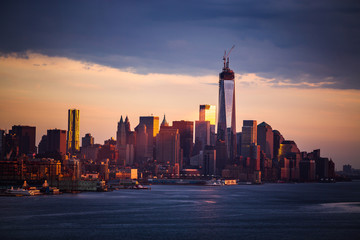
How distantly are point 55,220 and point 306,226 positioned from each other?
171ft

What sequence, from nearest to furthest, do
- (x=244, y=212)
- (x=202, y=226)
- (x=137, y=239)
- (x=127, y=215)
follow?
(x=137, y=239), (x=202, y=226), (x=127, y=215), (x=244, y=212)

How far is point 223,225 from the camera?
108375 millimetres

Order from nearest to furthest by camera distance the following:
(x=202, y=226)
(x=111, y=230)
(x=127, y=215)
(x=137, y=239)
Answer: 1. (x=137, y=239)
2. (x=111, y=230)
3. (x=202, y=226)
4. (x=127, y=215)

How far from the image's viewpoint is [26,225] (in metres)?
102

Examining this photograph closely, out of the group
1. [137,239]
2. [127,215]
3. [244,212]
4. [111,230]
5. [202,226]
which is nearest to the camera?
[137,239]

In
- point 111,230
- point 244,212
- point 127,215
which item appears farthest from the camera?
point 244,212

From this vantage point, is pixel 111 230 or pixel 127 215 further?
pixel 127 215

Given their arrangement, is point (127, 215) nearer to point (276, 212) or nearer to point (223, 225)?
point (223, 225)

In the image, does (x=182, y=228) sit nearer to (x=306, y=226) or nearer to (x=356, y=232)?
(x=306, y=226)

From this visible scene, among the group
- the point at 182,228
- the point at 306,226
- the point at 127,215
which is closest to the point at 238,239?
the point at 182,228

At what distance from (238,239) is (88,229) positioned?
28692mm

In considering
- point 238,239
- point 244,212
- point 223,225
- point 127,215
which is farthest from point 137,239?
point 244,212

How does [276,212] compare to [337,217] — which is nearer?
[337,217]

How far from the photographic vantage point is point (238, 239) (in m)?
90.7
